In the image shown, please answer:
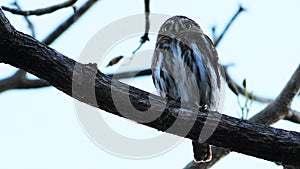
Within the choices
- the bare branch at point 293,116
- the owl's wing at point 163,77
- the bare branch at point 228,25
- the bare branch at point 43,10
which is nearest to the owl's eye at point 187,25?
the bare branch at point 228,25

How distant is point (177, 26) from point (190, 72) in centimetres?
85

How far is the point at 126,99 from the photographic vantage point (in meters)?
3.97

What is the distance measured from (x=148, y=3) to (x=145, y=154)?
1528mm

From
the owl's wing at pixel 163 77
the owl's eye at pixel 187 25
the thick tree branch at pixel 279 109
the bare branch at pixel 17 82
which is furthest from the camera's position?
the owl's eye at pixel 187 25

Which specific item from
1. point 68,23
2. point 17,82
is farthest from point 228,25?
point 17,82

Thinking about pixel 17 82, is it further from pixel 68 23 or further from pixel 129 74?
pixel 129 74

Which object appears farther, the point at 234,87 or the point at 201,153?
the point at 234,87

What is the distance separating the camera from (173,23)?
6.18 metres

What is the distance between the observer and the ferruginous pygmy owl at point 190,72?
539 centimetres

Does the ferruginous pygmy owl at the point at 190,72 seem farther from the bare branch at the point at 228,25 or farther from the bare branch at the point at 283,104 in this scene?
the bare branch at the point at 283,104

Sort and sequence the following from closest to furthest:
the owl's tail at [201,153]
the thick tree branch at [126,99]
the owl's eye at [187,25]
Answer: the thick tree branch at [126,99], the owl's tail at [201,153], the owl's eye at [187,25]

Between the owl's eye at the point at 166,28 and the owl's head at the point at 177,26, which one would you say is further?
the owl's eye at the point at 166,28

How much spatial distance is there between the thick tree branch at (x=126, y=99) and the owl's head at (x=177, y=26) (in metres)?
2.00

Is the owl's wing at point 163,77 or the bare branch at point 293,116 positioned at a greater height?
the owl's wing at point 163,77
